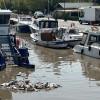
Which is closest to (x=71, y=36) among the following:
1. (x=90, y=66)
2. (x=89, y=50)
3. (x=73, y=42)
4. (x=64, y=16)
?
(x=73, y=42)

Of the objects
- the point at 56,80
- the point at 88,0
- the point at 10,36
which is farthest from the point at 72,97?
the point at 88,0

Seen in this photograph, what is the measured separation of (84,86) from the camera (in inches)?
932

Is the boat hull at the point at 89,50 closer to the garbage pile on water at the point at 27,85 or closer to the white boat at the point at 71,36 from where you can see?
the white boat at the point at 71,36

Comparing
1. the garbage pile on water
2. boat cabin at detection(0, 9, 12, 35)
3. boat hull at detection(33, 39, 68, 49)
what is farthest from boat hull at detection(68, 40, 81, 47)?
the garbage pile on water

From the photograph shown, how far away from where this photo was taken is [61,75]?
27.1m

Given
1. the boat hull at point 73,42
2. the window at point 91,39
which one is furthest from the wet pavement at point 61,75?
the window at point 91,39

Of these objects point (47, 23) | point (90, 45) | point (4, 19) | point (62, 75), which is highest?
point (4, 19)

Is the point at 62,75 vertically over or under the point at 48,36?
under

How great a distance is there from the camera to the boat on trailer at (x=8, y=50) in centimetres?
2975

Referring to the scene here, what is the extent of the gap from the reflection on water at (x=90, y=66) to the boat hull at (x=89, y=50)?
1.29 feet


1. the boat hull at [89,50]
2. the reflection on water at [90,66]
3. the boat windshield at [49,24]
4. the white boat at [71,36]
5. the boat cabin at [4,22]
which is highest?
the boat cabin at [4,22]

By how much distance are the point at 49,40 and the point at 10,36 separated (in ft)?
37.6

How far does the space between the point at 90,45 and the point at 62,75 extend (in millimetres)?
9720

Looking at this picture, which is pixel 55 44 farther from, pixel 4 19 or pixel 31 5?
pixel 31 5
